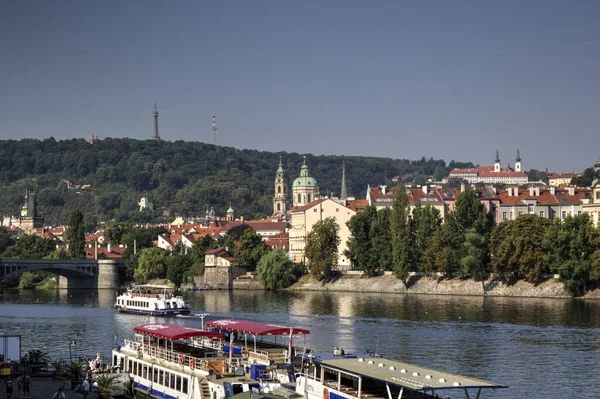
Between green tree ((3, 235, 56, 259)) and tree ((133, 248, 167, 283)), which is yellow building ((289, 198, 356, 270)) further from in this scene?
green tree ((3, 235, 56, 259))

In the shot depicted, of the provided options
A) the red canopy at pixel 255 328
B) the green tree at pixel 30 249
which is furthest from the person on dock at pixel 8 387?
the green tree at pixel 30 249

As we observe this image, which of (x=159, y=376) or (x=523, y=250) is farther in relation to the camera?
(x=523, y=250)

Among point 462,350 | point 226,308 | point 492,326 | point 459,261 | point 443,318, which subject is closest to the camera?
point 462,350

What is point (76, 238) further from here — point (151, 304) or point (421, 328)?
A: point (421, 328)

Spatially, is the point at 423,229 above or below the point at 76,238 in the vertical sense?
below

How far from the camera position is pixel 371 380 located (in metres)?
41.1

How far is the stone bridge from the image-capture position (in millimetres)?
145875

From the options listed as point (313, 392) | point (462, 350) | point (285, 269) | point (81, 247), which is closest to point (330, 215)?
point (285, 269)

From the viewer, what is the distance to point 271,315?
9719 cm

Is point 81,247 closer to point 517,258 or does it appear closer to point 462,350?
point 517,258

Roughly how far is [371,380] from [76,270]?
115 metres

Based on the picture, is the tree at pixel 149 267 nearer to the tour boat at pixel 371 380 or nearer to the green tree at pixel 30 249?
the green tree at pixel 30 249

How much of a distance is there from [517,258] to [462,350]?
45387 millimetres

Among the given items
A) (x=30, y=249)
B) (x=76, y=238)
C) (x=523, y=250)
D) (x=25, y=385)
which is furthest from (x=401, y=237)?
(x=25, y=385)
